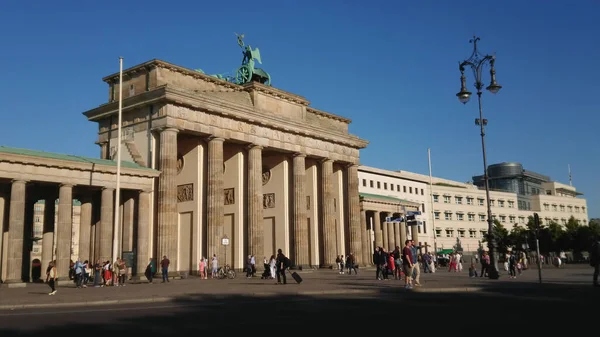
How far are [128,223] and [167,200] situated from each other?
319 centimetres

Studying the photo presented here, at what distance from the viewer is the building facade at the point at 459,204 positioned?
325 feet

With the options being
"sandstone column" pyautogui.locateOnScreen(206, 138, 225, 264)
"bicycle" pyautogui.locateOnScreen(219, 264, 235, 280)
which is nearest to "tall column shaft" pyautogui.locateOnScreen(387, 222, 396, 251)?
"sandstone column" pyautogui.locateOnScreen(206, 138, 225, 264)

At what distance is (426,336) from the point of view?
396 inches

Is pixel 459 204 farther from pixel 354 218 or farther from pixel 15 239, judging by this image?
pixel 15 239

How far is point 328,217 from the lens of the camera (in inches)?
2169

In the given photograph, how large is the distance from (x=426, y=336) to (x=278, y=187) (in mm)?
43297

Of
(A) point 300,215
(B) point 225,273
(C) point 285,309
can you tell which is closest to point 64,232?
(B) point 225,273

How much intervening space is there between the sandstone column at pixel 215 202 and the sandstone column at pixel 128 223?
5.97 m

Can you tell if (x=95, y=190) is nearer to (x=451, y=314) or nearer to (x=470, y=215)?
(x=451, y=314)

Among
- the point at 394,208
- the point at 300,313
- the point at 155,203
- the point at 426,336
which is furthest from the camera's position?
the point at 394,208

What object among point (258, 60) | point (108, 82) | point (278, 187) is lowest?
point (278, 187)

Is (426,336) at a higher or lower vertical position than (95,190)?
lower

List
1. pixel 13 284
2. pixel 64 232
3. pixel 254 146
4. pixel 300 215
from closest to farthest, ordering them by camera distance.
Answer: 1. pixel 13 284
2. pixel 64 232
3. pixel 254 146
4. pixel 300 215

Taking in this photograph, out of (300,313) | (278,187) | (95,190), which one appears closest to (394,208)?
(278,187)
